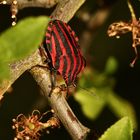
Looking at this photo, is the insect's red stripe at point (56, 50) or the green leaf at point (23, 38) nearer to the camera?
the green leaf at point (23, 38)

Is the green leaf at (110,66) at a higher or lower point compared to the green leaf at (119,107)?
higher

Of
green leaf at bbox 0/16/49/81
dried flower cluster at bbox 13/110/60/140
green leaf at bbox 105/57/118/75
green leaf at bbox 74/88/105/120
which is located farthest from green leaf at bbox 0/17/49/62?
green leaf at bbox 105/57/118/75

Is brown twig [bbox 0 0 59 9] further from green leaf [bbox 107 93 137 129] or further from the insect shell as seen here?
green leaf [bbox 107 93 137 129]

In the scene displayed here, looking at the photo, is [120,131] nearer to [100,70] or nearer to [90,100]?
[90,100]

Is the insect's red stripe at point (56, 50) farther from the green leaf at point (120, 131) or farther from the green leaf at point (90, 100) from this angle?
the green leaf at point (90, 100)

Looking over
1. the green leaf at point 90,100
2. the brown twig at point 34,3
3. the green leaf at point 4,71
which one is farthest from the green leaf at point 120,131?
the green leaf at point 90,100

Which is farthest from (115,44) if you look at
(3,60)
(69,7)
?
(3,60)

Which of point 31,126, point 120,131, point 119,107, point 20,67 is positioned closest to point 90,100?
point 119,107

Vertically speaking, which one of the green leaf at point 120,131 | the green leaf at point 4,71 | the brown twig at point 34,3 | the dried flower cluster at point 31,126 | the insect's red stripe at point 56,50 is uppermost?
the green leaf at point 4,71
